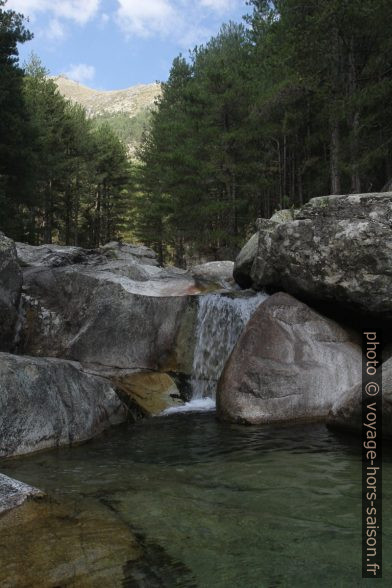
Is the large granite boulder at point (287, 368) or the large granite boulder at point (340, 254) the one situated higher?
the large granite boulder at point (340, 254)

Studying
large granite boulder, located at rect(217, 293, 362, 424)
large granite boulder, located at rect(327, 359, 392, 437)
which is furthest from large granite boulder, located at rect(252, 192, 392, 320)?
large granite boulder, located at rect(327, 359, 392, 437)

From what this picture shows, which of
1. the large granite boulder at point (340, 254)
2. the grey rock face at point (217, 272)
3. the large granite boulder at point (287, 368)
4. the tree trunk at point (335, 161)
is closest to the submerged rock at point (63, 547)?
the large granite boulder at point (287, 368)

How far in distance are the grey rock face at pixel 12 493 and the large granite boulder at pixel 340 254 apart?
20.9 ft

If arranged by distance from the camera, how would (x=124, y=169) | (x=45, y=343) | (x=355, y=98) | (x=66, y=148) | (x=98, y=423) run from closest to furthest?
(x=98, y=423), (x=45, y=343), (x=355, y=98), (x=66, y=148), (x=124, y=169)

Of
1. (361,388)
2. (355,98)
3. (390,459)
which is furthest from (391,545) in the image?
(355,98)

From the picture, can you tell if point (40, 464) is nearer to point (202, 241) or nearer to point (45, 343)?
point (45, 343)

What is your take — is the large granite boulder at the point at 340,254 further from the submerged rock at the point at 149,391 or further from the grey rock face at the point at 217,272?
the grey rock face at the point at 217,272

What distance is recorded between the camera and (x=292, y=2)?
17781 millimetres

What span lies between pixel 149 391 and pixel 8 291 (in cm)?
355

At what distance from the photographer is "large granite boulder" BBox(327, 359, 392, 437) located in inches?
266

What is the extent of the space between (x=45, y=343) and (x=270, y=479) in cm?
719

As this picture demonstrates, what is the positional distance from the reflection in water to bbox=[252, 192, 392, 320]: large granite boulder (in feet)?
8.21

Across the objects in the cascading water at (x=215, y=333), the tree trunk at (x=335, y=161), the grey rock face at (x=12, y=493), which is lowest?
the grey rock face at (x=12, y=493)

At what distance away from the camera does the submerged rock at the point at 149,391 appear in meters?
9.53
